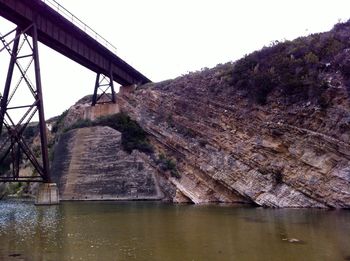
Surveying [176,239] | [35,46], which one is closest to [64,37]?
[35,46]

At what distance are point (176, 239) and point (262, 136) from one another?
848 inches

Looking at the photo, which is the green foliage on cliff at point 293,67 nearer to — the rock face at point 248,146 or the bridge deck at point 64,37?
the rock face at point 248,146

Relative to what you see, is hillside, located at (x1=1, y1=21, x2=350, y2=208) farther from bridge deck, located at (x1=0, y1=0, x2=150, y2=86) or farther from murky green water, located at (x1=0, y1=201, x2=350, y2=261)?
murky green water, located at (x1=0, y1=201, x2=350, y2=261)

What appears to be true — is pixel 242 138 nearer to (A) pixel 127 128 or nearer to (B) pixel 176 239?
(A) pixel 127 128

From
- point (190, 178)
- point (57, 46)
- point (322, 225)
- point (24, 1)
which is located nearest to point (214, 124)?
point (190, 178)

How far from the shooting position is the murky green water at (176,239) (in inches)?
456

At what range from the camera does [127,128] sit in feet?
145

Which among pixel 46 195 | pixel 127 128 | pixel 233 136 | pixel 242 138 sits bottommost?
pixel 46 195

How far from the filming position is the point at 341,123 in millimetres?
29609

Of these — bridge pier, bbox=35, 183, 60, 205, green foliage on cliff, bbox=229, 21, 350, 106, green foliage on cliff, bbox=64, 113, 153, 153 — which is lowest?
bridge pier, bbox=35, 183, 60, 205

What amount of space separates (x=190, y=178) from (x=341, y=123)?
13618mm

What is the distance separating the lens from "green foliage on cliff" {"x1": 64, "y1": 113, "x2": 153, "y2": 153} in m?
42.2

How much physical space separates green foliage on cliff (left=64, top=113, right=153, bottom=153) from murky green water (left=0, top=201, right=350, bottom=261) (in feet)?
72.1

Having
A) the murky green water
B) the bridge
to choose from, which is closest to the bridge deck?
the bridge
